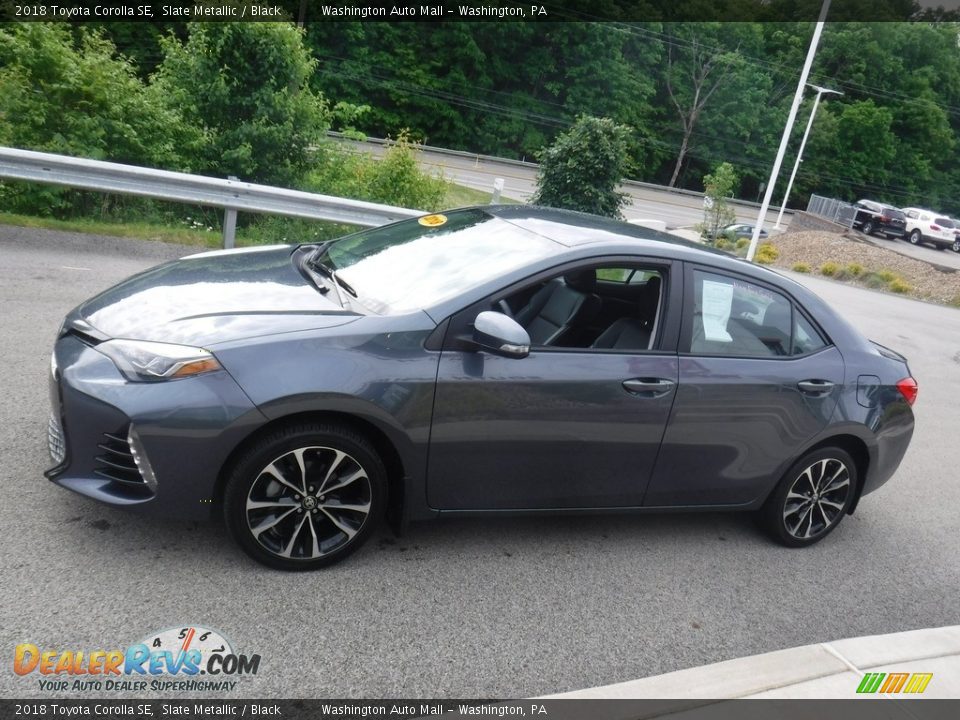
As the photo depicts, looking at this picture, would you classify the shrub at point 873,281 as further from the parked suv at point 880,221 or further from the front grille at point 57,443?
the front grille at point 57,443

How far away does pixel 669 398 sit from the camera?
4.08 meters

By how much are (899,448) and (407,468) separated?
125 inches

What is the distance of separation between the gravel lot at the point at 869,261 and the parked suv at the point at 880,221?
11.3m

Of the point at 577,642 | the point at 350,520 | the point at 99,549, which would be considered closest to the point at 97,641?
the point at 99,549

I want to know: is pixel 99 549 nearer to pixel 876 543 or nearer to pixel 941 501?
pixel 876 543

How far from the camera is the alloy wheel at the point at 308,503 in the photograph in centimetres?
344

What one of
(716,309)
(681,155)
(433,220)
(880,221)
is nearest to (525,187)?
(880,221)

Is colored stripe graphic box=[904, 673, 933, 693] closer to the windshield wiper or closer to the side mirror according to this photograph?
the side mirror

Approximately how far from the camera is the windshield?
154 inches

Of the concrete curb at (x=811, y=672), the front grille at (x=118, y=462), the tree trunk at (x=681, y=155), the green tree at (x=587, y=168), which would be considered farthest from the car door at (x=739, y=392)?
the tree trunk at (x=681, y=155)

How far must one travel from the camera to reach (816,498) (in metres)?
4.79

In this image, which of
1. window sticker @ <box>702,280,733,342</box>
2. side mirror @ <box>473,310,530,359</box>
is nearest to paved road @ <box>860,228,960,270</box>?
window sticker @ <box>702,280,733,342</box>

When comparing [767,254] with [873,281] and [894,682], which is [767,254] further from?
[894,682]

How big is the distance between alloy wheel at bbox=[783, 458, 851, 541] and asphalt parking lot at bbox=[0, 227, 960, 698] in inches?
6.2
